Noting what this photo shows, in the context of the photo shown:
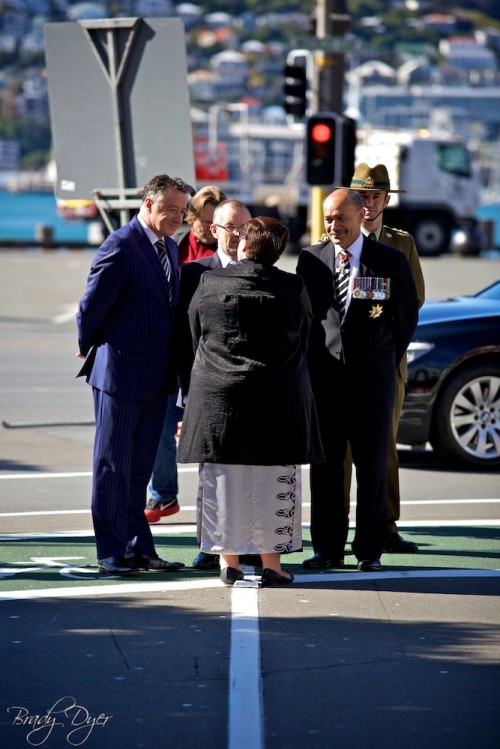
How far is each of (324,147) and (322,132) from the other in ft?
0.50

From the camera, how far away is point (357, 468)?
7395 millimetres

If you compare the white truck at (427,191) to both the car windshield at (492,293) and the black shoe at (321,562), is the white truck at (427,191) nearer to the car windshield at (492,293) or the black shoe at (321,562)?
the car windshield at (492,293)

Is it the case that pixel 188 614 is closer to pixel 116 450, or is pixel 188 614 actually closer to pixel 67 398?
pixel 116 450

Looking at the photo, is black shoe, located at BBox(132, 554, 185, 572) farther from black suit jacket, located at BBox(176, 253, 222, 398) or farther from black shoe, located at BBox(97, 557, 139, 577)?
black suit jacket, located at BBox(176, 253, 222, 398)

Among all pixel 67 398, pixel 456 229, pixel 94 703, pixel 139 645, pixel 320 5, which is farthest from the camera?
pixel 456 229

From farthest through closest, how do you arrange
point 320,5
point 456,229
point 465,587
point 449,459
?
point 456,229
point 320,5
point 449,459
point 465,587

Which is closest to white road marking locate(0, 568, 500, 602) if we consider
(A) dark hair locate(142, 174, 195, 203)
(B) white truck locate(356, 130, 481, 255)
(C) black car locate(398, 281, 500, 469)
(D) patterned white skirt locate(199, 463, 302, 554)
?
(D) patterned white skirt locate(199, 463, 302, 554)

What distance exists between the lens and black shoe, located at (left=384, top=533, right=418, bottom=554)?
7863 mm

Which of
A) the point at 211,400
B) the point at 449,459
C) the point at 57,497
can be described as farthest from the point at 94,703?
the point at 449,459

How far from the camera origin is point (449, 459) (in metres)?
10.7

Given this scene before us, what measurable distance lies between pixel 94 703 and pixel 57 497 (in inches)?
170

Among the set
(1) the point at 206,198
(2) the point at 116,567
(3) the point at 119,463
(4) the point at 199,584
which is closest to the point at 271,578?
(4) the point at 199,584
